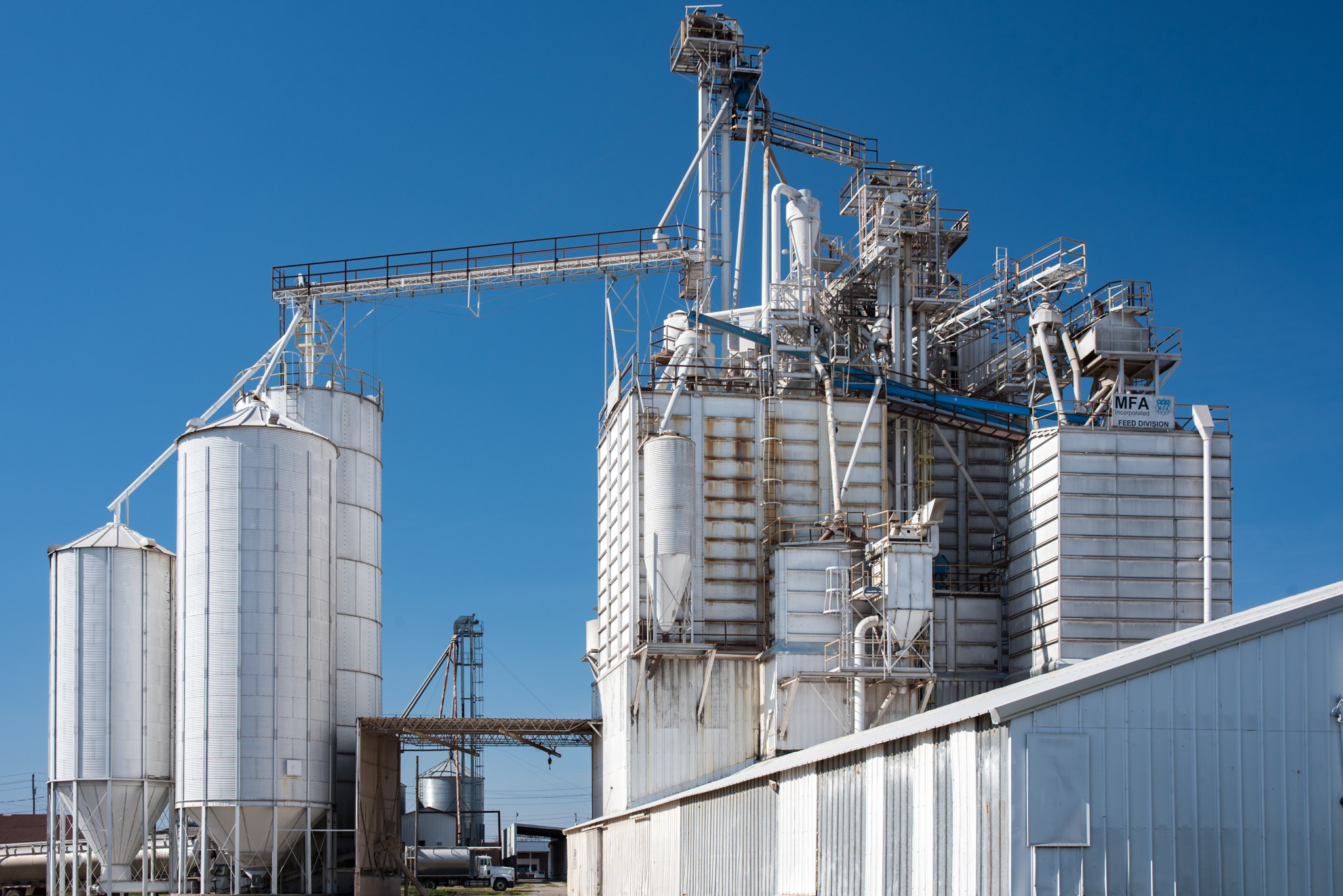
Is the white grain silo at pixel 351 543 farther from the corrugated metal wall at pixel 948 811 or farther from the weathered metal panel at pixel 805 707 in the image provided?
the corrugated metal wall at pixel 948 811

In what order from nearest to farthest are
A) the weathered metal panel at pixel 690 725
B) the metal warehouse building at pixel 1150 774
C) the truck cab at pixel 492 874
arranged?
the metal warehouse building at pixel 1150 774, the weathered metal panel at pixel 690 725, the truck cab at pixel 492 874

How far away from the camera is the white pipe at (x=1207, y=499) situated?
41031 millimetres

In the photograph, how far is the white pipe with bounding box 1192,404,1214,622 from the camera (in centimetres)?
4103

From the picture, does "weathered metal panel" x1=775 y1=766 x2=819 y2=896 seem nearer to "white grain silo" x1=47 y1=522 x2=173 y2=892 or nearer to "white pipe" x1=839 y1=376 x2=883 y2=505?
"white pipe" x1=839 y1=376 x2=883 y2=505

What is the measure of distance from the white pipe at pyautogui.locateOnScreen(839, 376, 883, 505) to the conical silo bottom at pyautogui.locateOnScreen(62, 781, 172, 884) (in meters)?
25.5

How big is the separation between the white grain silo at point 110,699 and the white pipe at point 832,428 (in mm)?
24005

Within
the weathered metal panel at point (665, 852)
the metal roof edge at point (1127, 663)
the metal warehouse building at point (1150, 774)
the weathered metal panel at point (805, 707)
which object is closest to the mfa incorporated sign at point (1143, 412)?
the weathered metal panel at point (805, 707)

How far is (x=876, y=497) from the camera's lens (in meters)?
45.3

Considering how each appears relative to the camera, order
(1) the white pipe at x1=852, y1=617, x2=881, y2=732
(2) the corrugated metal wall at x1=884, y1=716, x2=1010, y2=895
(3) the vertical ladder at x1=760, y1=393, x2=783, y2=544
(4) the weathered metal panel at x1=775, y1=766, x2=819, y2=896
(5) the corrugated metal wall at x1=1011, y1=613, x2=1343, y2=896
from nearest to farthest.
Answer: (5) the corrugated metal wall at x1=1011, y1=613, x2=1343, y2=896 < (2) the corrugated metal wall at x1=884, y1=716, x2=1010, y2=895 < (4) the weathered metal panel at x1=775, y1=766, x2=819, y2=896 < (1) the white pipe at x1=852, y1=617, x2=881, y2=732 < (3) the vertical ladder at x1=760, y1=393, x2=783, y2=544

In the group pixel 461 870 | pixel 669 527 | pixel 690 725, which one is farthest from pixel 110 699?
pixel 461 870

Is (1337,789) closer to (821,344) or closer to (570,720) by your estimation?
(821,344)

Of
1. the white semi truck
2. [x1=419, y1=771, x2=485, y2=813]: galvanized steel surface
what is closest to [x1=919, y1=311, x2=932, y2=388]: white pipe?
the white semi truck

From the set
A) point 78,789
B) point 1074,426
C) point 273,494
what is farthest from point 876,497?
point 78,789

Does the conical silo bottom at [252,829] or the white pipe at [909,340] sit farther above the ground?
the white pipe at [909,340]
